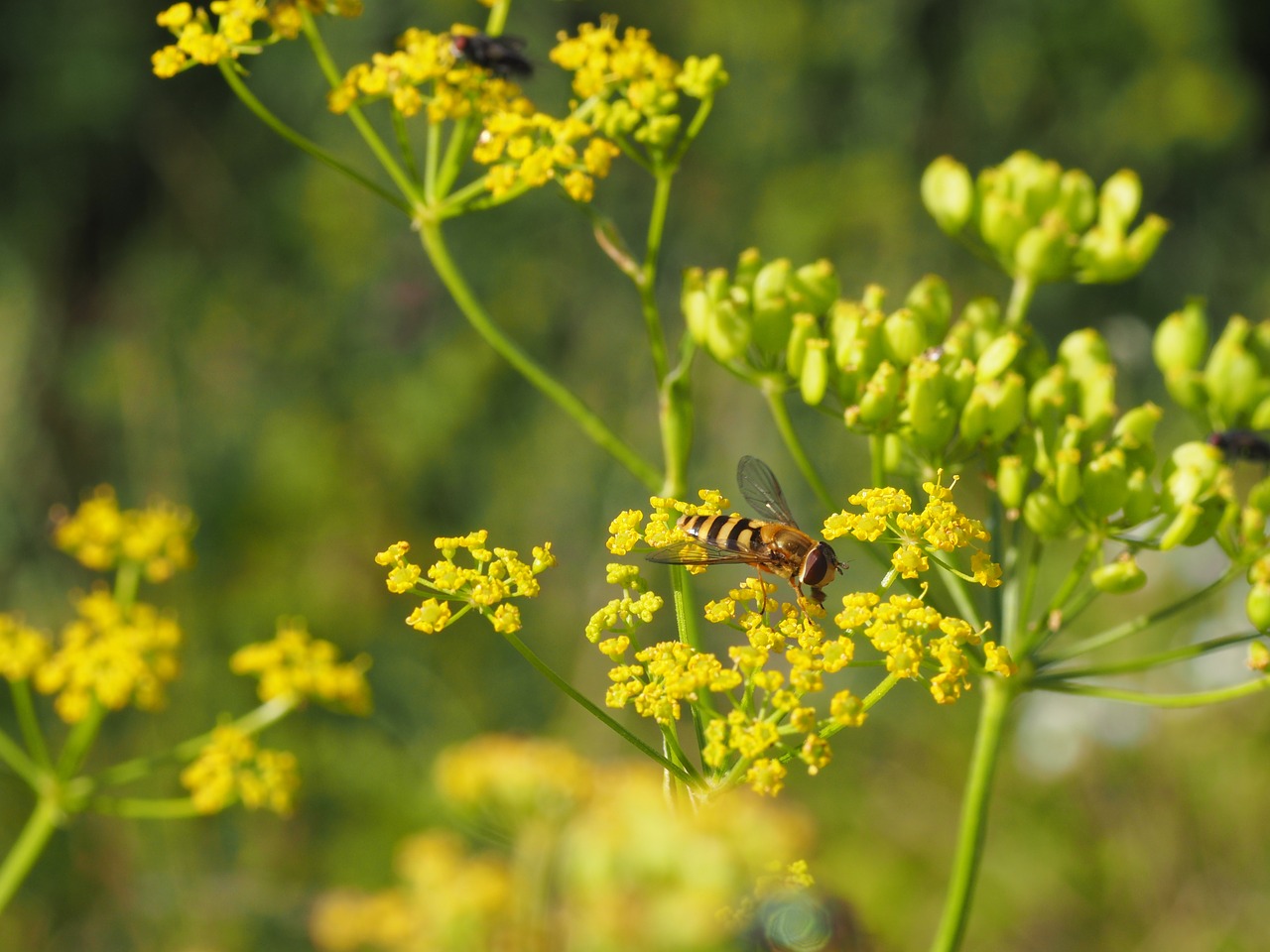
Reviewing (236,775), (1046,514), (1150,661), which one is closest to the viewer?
(1150,661)

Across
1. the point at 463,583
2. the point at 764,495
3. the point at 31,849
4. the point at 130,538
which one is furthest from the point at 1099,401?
the point at 31,849

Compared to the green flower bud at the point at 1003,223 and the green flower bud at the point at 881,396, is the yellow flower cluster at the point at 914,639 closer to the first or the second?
the green flower bud at the point at 881,396

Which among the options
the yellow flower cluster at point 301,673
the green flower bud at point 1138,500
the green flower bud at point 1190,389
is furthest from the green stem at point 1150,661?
the yellow flower cluster at point 301,673

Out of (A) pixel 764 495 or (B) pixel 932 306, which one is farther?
(A) pixel 764 495

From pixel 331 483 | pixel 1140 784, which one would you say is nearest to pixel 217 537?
pixel 331 483

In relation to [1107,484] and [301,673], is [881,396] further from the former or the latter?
[301,673]

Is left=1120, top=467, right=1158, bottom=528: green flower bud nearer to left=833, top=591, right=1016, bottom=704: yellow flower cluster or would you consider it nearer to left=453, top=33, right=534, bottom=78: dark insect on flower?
left=833, top=591, right=1016, bottom=704: yellow flower cluster

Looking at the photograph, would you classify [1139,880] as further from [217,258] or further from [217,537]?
[217,258]

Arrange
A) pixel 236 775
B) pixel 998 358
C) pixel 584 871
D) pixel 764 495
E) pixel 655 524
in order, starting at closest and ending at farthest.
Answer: pixel 584 871 → pixel 655 524 → pixel 998 358 → pixel 236 775 → pixel 764 495
